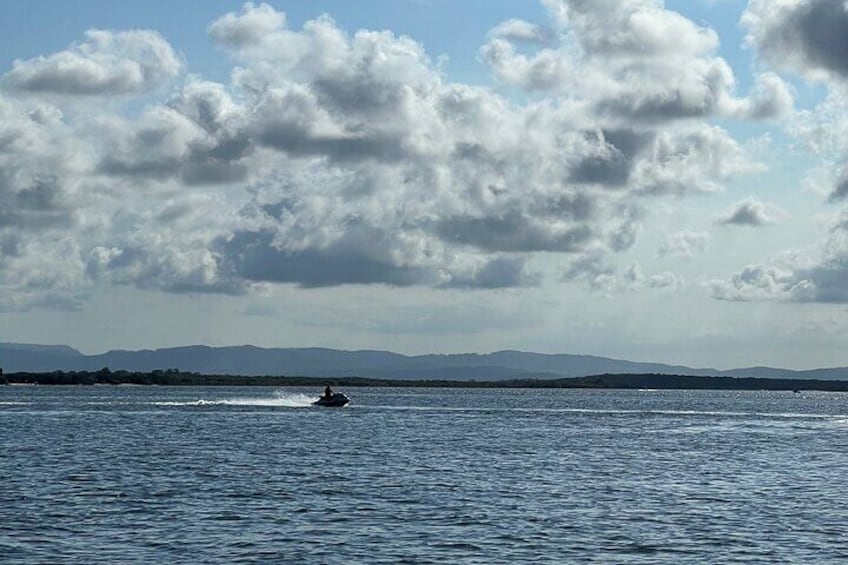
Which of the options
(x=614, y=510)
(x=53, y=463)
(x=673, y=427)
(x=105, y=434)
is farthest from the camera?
(x=673, y=427)

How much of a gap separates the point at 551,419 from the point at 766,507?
10812 centimetres

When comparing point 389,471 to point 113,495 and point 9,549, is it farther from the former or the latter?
point 9,549

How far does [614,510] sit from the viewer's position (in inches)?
2363

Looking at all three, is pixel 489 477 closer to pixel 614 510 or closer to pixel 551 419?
pixel 614 510

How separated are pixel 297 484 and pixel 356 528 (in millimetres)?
17629

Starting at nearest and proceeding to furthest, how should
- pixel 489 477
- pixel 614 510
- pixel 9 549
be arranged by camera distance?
pixel 9 549, pixel 614 510, pixel 489 477

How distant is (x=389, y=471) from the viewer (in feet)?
259

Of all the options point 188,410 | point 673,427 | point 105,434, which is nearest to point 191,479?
point 105,434

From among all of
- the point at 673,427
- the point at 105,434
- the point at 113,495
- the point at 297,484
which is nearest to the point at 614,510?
the point at 297,484

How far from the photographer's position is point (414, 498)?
6394 centimetres

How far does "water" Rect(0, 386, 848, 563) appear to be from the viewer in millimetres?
48031

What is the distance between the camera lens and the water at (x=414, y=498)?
48031 millimetres

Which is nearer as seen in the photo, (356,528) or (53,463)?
(356,528)

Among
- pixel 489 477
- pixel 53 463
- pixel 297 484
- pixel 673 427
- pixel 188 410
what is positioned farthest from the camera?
pixel 188 410
